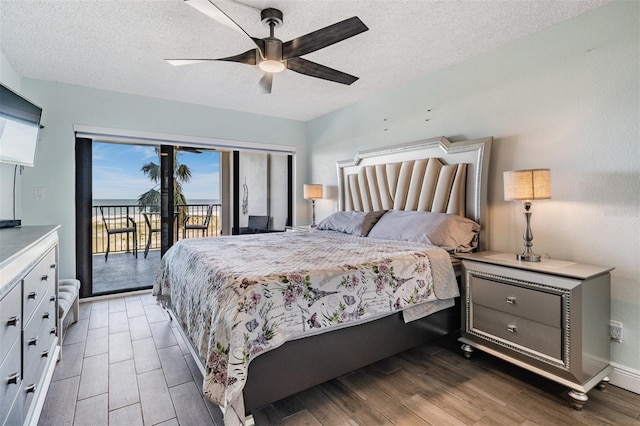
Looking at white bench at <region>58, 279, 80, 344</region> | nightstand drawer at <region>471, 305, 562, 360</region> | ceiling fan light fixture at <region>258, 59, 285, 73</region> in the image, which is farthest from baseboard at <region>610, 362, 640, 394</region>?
white bench at <region>58, 279, 80, 344</region>

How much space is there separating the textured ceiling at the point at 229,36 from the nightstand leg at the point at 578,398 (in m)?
2.45

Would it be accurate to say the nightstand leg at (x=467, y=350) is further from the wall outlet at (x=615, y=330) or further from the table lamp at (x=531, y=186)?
the wall outlet at (x=615, y=330)

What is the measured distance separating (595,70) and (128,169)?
5036mm

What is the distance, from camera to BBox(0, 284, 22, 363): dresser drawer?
1148mm

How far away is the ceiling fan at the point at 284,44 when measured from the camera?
184 cm

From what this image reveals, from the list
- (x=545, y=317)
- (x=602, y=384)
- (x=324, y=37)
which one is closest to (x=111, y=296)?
(x=324, y=37)

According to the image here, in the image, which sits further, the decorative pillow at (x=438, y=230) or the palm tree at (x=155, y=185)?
the palm tree at (x=155, y=185)

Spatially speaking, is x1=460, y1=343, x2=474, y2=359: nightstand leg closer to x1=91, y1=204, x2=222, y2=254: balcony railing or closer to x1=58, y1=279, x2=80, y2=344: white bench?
x1=58, y1=279, x2=80, y2=344: white bench

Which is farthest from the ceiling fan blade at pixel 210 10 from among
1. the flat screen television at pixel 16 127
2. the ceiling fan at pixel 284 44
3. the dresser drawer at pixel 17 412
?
→ the dresser drawer at pixel 17 412

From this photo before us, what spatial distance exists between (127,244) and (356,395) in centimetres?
460

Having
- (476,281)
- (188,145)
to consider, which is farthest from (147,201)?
(476,281)

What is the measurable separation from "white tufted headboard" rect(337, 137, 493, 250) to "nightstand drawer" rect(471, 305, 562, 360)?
72 cm

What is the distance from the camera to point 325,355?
1.80m

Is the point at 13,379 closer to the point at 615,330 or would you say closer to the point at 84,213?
the point at 84,213
